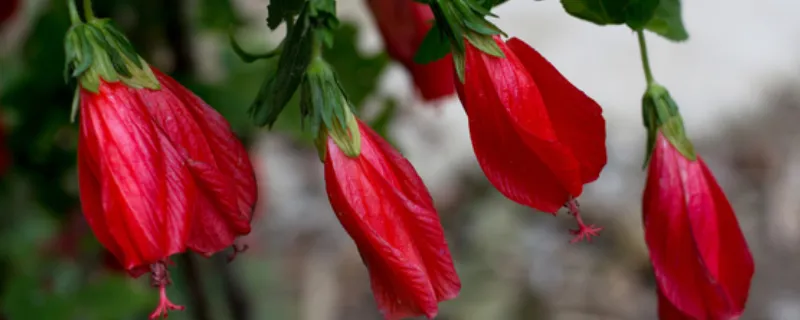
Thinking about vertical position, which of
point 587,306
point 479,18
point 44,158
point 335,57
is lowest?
point 587,306

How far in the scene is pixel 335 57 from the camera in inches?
35.9

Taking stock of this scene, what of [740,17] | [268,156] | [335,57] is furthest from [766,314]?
[335,57]

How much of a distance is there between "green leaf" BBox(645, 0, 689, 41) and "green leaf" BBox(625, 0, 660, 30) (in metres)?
0.05

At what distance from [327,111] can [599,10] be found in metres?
0.16

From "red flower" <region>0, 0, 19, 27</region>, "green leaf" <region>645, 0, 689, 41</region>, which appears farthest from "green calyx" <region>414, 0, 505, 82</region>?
"red flower" <region>0, 0, 19, 27</region>

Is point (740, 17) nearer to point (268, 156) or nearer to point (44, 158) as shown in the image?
point (268, 156)

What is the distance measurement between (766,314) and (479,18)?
5.60ft

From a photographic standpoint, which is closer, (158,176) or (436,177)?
(158,176)

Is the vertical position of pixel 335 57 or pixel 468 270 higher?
pixel 335 57

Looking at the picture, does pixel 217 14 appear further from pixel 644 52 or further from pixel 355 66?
pixel 644 52

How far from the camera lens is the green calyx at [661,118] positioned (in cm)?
57

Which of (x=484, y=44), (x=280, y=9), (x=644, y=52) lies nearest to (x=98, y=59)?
(x=280, y=9)

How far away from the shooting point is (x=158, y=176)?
437 millimetres

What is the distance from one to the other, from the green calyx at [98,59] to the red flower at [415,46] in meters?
0.24
